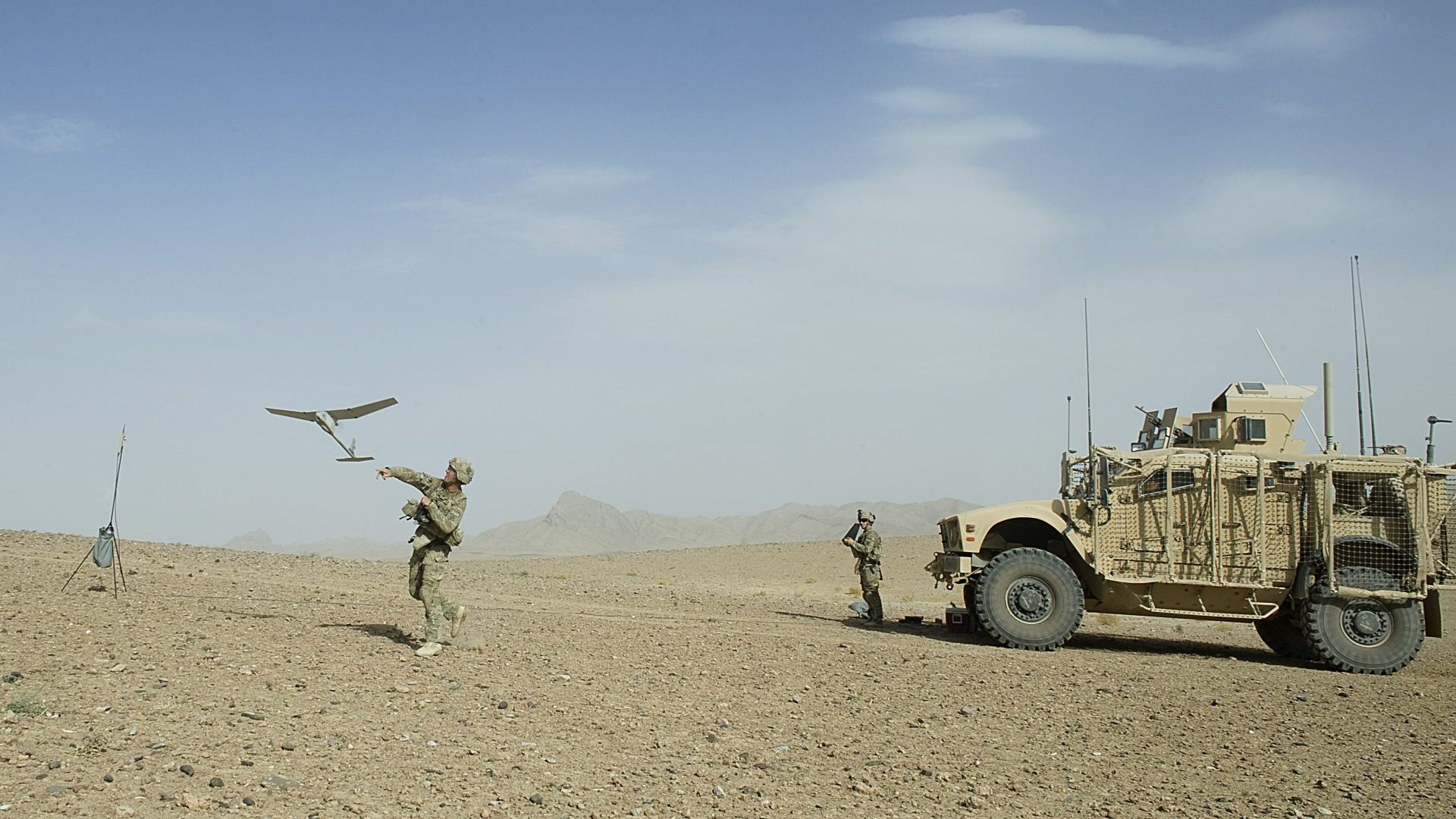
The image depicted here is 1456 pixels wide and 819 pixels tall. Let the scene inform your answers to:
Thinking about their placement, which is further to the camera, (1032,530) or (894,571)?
(894,571)

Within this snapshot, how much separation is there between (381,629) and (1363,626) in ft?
38.1

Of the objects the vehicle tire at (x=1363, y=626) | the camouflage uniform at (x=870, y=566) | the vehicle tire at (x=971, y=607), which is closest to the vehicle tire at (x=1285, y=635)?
the vehicle tire at (x=1363, y=626)

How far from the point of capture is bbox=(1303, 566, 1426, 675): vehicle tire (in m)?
13.9

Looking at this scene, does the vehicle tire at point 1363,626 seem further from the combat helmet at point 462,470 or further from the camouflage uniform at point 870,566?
the combat helmet at point 462,470

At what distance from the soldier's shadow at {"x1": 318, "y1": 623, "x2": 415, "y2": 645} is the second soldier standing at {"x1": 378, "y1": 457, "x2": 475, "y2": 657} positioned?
1.85 feet

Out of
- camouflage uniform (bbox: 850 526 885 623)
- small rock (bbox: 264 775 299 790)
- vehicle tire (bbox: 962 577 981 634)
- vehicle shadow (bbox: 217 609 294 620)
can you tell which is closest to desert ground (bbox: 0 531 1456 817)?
small rock (bbox: 264 775 299 790)

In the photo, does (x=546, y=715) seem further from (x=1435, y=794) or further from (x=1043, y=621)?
(x=1043, y=621)

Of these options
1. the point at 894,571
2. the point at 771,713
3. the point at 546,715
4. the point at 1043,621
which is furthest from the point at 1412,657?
the point at 894,571

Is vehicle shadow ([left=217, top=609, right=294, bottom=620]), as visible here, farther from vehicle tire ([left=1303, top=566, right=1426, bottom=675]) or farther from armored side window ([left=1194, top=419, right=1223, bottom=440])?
vehicle tire ([left=1303, top=566, right=1426, bottom=675])

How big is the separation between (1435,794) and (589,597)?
1452 cm

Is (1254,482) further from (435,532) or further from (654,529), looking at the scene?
(654,529)

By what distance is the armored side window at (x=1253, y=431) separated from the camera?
1475 centimetres

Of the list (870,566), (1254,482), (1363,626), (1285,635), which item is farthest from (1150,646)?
(870,566)

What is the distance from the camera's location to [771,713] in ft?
32.0
